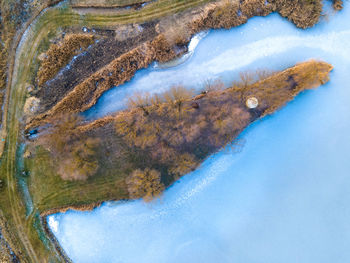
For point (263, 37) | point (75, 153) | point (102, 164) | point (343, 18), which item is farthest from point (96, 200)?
point (343, 18)

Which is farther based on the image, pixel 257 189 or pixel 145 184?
pixel 257 189

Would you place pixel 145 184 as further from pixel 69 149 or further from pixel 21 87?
pixel 21 87

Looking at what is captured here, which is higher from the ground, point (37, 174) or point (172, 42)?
point (172, 42)

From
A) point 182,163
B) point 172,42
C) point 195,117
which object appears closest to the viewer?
point 195,117

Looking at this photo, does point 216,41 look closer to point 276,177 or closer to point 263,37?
point 263,37

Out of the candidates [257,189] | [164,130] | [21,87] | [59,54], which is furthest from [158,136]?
[21,87]

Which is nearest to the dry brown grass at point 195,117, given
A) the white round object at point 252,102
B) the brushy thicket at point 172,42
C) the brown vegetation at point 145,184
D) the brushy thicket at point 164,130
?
the brushy thicket at point 164,130

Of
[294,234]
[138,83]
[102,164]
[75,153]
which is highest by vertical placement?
[138,83]

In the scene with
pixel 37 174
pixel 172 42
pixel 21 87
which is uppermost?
pixel 172 42
